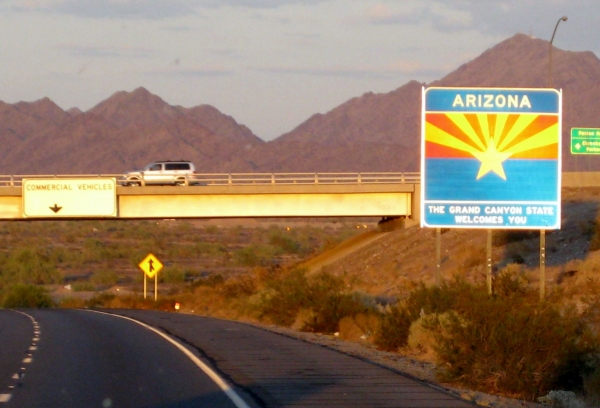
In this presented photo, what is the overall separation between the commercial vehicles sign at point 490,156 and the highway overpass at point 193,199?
27.2m

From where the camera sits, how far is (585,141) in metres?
52.0

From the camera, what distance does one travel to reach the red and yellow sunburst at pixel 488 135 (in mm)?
19484

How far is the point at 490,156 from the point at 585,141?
34.8m

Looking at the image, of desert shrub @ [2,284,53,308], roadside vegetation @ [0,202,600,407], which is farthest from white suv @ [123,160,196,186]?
desert shrub @ [2,284,53,308]

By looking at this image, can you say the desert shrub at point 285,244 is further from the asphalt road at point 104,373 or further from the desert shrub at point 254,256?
the asphalt road at point 104,373

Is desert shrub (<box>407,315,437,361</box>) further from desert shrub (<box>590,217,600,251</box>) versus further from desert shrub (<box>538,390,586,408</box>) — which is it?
desert shrub (<box>590,217,600,251</box>)

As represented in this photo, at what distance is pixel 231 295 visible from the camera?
4662cm

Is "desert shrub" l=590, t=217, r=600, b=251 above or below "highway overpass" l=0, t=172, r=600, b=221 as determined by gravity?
below

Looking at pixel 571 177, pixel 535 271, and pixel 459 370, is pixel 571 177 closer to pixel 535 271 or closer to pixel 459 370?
pixel 535 271

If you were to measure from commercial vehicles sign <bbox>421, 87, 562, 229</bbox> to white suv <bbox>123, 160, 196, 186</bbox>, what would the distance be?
30.2 meters

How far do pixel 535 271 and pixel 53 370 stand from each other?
21.0 m

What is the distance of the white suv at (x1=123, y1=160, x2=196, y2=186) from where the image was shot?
49125mm

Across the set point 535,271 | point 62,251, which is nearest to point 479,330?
point 535,271

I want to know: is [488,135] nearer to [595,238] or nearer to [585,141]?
[595,238]
